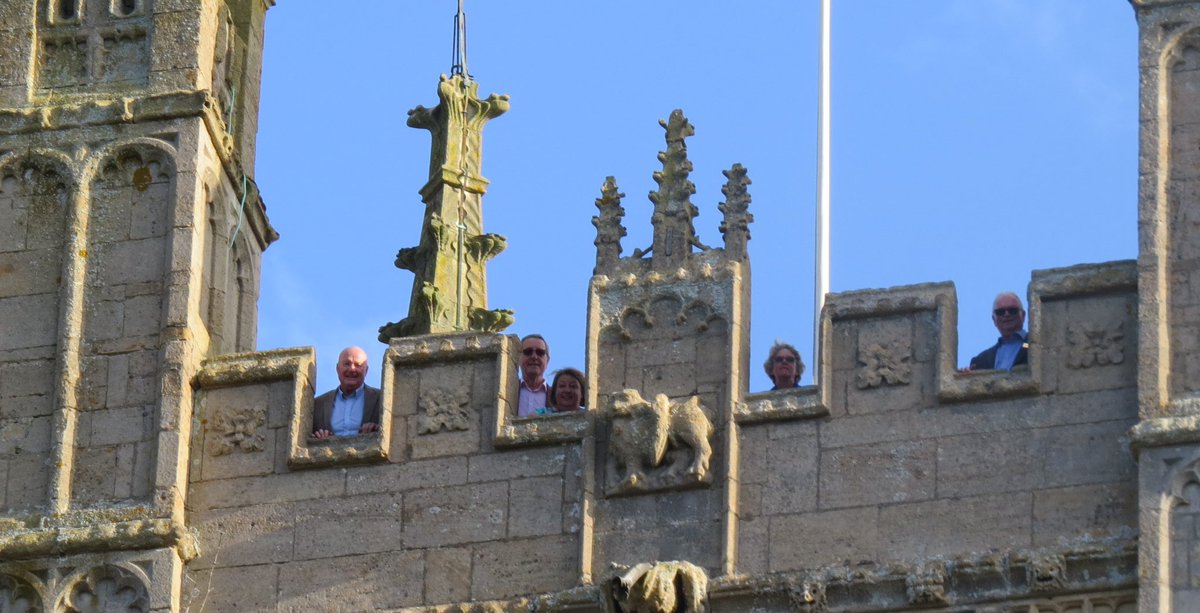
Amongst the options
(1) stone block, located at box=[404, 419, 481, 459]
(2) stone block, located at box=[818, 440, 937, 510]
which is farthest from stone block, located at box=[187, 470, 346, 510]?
(2) stone block, located at box=[818, 440, 937, 510]

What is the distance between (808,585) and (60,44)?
25.4 ft

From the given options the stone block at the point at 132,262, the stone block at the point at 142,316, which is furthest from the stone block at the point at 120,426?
the stone block at the point at 132,262

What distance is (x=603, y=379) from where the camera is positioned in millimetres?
33469

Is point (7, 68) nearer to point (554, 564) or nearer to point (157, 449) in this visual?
point (157, 449)

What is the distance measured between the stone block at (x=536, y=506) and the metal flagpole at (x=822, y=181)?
212 centimetres

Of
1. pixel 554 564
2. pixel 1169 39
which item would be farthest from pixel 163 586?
pixel 1169 39

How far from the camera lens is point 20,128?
116ft

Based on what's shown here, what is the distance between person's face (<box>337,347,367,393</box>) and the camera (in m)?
34.2

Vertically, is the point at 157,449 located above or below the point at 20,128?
below

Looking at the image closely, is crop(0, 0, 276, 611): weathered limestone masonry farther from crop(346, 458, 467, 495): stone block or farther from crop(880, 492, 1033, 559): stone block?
crop(880, 492, 1033, 559): stone block

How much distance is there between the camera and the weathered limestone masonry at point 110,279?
110ft

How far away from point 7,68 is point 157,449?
11.9ft

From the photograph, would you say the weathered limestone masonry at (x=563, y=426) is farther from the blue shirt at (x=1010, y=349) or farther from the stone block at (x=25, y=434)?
the blue shirt at (x=1010, y=349)

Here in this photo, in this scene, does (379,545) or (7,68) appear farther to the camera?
(7,68)
